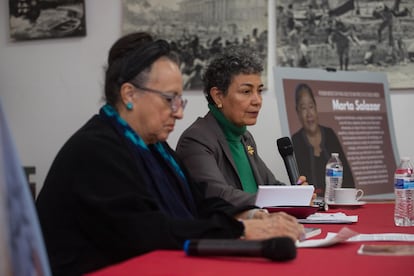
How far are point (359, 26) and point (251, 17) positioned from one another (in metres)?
0.71

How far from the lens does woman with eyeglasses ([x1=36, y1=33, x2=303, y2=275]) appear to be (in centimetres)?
172

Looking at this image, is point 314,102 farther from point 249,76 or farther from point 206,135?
point 206,135

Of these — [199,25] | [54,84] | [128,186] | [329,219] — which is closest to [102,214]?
[128,186]

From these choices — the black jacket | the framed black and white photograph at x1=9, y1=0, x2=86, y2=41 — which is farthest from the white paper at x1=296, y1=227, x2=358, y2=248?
the framed black and white photograph at x1=9, y1=0, x2=86, y2=41

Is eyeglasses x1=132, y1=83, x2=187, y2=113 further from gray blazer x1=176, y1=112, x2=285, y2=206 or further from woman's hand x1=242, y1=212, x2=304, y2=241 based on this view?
gray blazer x1=176, y1=112, x2=285, y2=206

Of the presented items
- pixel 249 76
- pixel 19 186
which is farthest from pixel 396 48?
pixel 19 186

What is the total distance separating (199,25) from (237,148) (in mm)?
1551

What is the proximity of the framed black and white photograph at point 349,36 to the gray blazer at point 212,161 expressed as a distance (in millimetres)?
1286

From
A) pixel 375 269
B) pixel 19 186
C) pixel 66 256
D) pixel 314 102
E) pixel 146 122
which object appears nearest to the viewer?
pixel 19 186

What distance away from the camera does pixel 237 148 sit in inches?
125

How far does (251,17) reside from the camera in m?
4.38

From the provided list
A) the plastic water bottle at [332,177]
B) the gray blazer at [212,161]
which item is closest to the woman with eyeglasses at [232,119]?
the gray blazer at [212,161]

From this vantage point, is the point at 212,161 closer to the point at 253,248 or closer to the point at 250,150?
the point at 250,150

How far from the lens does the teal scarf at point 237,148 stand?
3.12 meters
